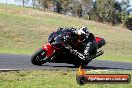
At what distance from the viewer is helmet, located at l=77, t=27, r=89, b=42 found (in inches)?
467

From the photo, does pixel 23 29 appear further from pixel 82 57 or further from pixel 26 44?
pixel 82 57

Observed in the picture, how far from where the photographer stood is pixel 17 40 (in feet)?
129

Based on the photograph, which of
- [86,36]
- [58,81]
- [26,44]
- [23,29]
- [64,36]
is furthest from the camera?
[23,29]

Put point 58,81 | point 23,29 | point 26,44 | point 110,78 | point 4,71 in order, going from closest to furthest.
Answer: point 110,78 < point 58,81 < point 4,71 < point 26,44 < point 23,29

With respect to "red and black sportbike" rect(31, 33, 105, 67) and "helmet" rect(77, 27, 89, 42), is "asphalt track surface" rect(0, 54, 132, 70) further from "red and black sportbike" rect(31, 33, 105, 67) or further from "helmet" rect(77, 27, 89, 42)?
"helmet" rect(77, 27, 89, 42)

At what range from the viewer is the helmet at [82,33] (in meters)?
11.9

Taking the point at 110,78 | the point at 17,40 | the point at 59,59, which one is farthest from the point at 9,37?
the point at 110,78

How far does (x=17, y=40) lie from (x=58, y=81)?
30.8 m

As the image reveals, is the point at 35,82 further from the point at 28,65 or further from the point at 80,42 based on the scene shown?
the point at 28,65

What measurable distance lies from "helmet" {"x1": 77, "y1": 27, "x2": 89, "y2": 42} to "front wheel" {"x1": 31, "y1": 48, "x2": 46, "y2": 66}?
1359 mm

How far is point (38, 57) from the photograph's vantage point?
13.3 m

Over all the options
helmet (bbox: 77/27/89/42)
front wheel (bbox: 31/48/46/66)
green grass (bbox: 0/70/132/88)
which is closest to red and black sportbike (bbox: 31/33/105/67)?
front wheel (bbox: 31/48/46/66)

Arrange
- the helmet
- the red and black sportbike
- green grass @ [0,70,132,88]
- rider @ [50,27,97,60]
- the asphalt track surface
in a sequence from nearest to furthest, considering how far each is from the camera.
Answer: green grass @ [0,70,132,88] < the helmet < rider @ [50,27,97,60] < the asphalt track surface < the red and black sportbike

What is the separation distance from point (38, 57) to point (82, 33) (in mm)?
2076
